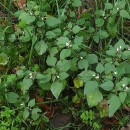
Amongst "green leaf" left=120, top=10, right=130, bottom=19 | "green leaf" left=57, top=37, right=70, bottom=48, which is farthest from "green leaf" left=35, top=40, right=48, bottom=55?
"green leaf" left=120, top=10, right=130, bottom=19

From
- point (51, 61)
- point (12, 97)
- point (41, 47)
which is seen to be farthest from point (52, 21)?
point (12, 97)

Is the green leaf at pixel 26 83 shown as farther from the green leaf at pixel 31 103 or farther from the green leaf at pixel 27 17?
the green leaf at pixel 27 17

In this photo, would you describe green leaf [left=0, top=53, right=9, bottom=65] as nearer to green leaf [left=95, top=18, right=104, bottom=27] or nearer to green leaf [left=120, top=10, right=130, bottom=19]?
green leaf [left=95, top=18, right=104, bottom=27]

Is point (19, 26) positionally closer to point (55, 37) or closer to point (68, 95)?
point (55, 37)

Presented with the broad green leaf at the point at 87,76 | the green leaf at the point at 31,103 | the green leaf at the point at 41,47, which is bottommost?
the green leaf at the point at 31,103

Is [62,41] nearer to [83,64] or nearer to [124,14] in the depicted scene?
[83,64]

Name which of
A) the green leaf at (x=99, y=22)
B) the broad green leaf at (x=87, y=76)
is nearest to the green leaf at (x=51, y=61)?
the broad green leaf at (x=87, y=76)

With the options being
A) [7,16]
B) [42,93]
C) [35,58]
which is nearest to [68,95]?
[42,93]
